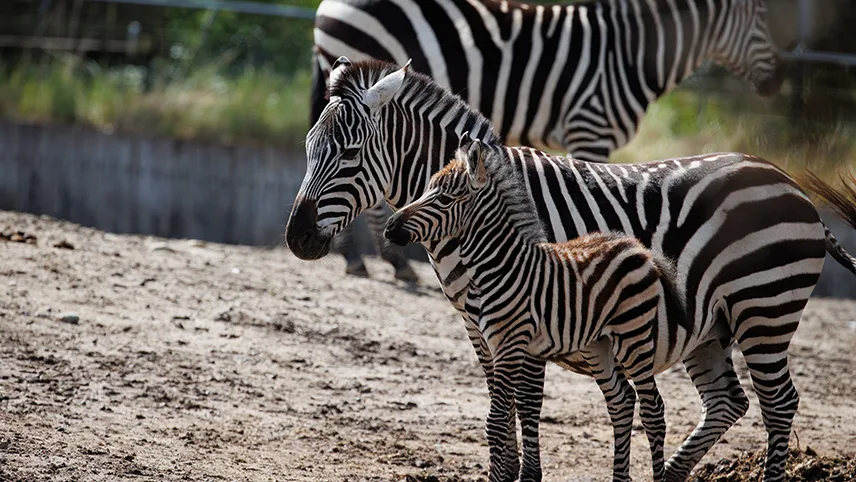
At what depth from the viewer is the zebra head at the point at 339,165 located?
17.9 ft

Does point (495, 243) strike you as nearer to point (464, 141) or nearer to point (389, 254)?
point (464, 141)

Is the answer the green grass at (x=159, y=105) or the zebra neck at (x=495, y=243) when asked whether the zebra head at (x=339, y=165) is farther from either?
the green grass at (x=159, y=105)

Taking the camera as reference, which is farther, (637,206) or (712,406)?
(712,406)

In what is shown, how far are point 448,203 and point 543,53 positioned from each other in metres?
4.27

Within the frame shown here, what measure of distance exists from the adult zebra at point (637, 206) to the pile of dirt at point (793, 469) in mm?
357

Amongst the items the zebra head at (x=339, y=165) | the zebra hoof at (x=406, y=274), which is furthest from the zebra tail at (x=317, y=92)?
the zebra head at (x=339, y=165)

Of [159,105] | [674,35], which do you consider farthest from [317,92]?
[159,105]

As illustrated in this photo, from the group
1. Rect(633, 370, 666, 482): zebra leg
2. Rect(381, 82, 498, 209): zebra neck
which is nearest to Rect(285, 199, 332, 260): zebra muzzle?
Rect(381, 82, 498, 209): zebra neck

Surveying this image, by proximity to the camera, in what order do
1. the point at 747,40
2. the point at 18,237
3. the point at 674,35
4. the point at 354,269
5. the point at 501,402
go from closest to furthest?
the point at 501,402 → the point at 18,237 → the point at 674,35 → the point at 747,40 → the point at 354,269

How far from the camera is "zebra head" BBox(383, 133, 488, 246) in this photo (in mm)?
4906

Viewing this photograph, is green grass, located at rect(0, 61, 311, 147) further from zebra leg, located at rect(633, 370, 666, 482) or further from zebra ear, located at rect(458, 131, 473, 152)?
zebra leg, located at rect(633, 370, 666, 482)

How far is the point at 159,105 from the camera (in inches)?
548

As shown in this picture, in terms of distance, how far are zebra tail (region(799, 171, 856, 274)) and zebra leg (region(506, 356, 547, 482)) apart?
1.69 meters

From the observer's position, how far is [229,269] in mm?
9227
